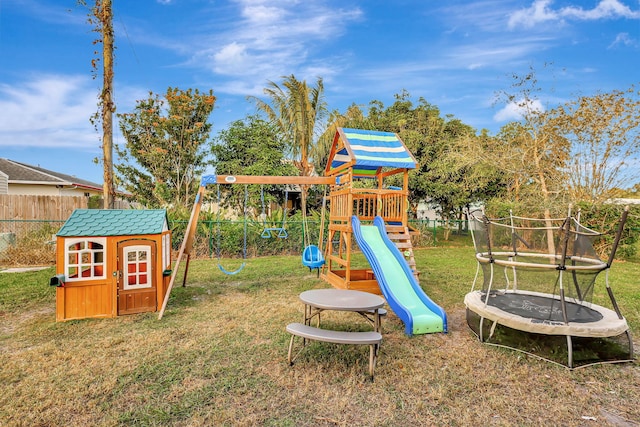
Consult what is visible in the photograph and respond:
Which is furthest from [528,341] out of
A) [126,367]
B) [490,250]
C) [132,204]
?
[132,204]

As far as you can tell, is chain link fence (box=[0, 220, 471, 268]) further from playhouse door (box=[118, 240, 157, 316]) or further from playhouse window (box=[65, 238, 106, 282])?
playhouse window (box=[65, 238, 106, 282])

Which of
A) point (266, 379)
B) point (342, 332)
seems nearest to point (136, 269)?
point (266, 379)

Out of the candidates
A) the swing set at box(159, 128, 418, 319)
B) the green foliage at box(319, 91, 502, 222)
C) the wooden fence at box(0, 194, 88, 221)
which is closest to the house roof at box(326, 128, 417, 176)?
the swing set at box(159, 128, 418, 319)

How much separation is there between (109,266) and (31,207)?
9193 mm

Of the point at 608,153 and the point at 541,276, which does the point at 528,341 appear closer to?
the point at 541,276

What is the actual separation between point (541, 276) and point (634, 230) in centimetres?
1070

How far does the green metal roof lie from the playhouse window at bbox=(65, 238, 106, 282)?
5.6 inches

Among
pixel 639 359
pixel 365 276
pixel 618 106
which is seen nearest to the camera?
pixel 639 359

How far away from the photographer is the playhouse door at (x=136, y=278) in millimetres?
5266

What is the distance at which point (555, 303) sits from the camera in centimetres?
476

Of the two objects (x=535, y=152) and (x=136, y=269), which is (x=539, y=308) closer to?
(x=136, y=269)

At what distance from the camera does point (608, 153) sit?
11.6 m

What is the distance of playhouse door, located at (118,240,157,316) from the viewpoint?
527 centimetres

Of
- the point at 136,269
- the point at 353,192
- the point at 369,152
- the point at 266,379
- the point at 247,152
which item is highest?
the point at 247,152
